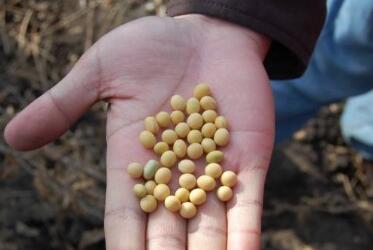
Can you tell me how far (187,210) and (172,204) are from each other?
3 cm

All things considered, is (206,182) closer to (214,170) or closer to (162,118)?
(214,170)

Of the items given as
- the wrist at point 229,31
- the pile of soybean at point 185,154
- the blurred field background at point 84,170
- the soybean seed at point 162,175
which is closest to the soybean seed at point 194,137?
the pile of soybean at point 185,154

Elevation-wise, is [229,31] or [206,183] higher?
[229,31]

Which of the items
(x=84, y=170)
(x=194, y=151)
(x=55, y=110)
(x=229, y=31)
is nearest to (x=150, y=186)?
(x=194, y=151)

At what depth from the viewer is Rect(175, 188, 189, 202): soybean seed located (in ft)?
4.10

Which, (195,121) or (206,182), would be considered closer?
(206,182)

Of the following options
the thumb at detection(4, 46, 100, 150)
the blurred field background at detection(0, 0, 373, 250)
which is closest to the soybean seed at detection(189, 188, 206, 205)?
the thumb at detection(4, 46, 100, 150)

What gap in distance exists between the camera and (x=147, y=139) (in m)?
1.28

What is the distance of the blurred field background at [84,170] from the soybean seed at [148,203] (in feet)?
1.94

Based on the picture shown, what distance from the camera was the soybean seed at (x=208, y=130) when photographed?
1.36 metres

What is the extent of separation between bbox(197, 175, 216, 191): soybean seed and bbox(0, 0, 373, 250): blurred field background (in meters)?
0.59

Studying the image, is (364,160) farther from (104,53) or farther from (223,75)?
(104,53)

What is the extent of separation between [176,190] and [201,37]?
0.33 m

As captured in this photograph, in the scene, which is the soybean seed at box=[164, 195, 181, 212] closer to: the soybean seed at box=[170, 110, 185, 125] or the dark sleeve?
the soybean seed at box=[170, 110, 185, 125]
